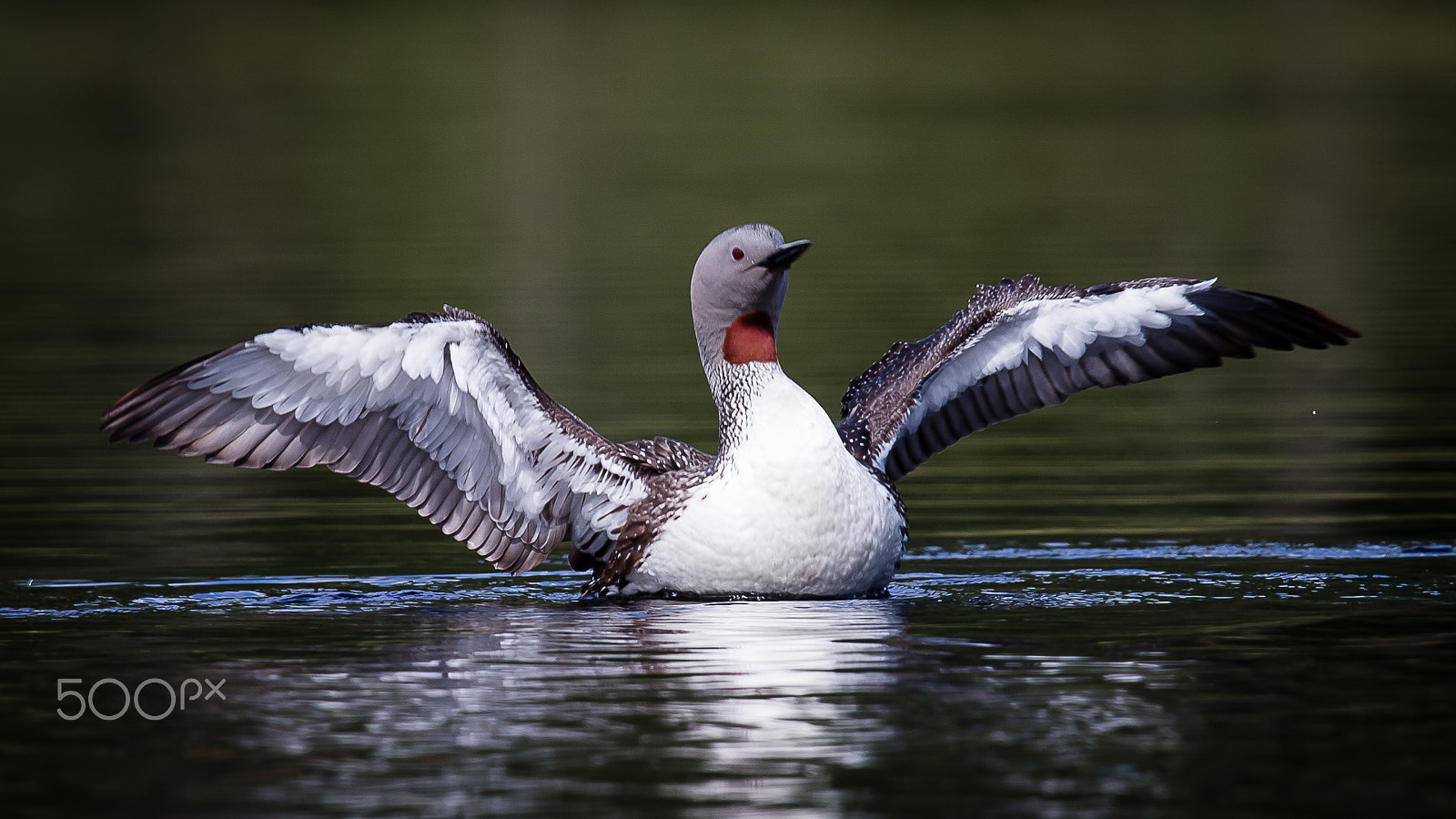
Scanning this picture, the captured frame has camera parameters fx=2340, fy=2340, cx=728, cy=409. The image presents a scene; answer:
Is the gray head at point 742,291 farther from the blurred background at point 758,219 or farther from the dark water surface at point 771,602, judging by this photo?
the blurred background at point 758,219

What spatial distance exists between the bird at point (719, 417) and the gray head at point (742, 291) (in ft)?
0.04

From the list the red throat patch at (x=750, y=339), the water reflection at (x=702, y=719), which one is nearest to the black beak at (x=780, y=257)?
the red throat patch at (x=750, y=339)

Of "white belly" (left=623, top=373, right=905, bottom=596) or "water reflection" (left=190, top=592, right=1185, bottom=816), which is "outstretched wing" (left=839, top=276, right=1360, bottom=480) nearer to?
"white belly" (left=623, top=373, right=905, bottom=596)

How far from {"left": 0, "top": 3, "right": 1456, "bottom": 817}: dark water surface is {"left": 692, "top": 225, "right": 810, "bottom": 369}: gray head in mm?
1262

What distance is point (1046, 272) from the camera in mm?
23062

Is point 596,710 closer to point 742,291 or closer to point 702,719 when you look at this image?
point 702,719

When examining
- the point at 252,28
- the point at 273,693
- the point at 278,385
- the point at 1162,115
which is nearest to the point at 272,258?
the point at 278,385

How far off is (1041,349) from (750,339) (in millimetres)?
1686

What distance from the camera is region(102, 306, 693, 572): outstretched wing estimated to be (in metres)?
9.70

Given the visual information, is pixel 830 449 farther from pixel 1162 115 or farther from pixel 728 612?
pixel 1162 115

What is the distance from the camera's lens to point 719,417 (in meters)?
10.4

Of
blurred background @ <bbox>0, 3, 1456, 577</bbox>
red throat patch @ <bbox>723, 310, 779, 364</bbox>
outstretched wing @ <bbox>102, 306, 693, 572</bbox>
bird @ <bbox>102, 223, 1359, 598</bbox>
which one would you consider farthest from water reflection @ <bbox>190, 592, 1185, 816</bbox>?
blurred background @ <bbox>0, 3, 1456, 577</bbox>

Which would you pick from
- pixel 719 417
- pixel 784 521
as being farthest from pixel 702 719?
pixel 719 417

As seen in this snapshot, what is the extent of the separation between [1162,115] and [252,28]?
1643 inches
